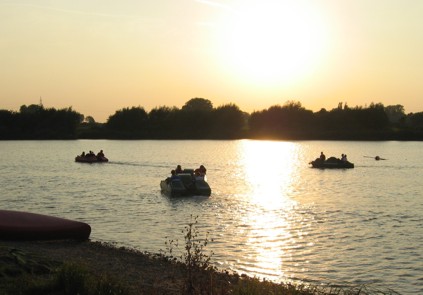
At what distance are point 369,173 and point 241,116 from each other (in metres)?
120

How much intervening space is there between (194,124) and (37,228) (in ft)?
550

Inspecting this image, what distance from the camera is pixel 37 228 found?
65.7 feet

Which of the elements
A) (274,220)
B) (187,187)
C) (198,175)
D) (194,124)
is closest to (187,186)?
(187,187)

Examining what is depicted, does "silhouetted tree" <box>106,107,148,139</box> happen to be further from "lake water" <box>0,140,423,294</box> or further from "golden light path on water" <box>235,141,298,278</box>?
"golden light path on water" <box>235,141,298,278</box>

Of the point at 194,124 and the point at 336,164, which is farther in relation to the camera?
the point at 194,124

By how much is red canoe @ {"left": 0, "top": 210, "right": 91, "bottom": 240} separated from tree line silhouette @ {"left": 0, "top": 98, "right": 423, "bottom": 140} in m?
152

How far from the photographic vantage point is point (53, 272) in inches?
514

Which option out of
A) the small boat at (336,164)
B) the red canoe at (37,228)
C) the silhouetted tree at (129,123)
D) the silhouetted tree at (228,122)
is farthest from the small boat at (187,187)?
the silhouetted tree at (129,123)

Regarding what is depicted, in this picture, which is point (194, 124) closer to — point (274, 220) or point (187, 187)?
point (187, 187)

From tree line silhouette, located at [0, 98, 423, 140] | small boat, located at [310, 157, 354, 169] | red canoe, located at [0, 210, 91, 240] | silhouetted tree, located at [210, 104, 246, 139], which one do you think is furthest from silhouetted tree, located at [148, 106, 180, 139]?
red canoe, located at [0, 210, 91, 240]

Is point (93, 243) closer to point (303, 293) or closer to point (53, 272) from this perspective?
point (53, 272)

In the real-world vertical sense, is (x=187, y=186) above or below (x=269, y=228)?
above

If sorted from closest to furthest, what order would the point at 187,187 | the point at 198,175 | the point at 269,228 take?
the point at 269,228 < the point at 187,187 < the point at 198,175

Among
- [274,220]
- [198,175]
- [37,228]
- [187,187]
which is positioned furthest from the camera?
[198,175]
